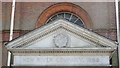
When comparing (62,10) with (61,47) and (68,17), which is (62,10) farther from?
(61,47)

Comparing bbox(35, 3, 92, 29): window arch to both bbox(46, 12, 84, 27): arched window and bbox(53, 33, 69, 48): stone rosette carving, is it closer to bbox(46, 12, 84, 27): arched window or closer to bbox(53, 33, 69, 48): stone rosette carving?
bbox(46, 12, 84, 27): arched window

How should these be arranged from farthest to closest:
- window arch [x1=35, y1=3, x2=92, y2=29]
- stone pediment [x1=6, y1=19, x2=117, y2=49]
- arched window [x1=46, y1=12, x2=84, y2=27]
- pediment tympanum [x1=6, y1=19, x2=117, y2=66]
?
arched window [x1=46, y1=12, x2=84, y2=27]
window arch [x1=35, y1=3, x2=92, y2=29]
stone pediment [x1=6, y1=19, x2=117, y2=49]
pediment tympanum [x1=6, y1=19, x2=117, y2=66]

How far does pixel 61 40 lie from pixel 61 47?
9.6 inches

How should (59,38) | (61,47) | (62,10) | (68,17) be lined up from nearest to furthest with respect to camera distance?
(61,47) < (59,38) < (62,10) < (68,17)

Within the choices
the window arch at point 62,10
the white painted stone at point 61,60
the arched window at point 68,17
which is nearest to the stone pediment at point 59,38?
the white painted stone at point 61,60

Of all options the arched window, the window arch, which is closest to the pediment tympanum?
the window arch

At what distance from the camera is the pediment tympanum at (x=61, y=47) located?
7082 millimetres

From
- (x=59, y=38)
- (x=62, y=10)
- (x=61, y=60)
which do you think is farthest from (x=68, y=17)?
(x=61, y=60)

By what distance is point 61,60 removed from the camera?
282 inches

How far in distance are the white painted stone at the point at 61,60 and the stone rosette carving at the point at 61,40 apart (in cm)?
42

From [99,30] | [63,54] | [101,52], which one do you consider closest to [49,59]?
[63,54]

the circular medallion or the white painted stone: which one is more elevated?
the circular medallion

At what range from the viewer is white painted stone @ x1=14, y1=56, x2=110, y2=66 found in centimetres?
708

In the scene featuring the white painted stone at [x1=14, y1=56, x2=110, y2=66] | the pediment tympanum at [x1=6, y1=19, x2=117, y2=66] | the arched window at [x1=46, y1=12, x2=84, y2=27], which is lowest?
the white painted stone at [x1=14, y1=56, x2=110, y2=66]
